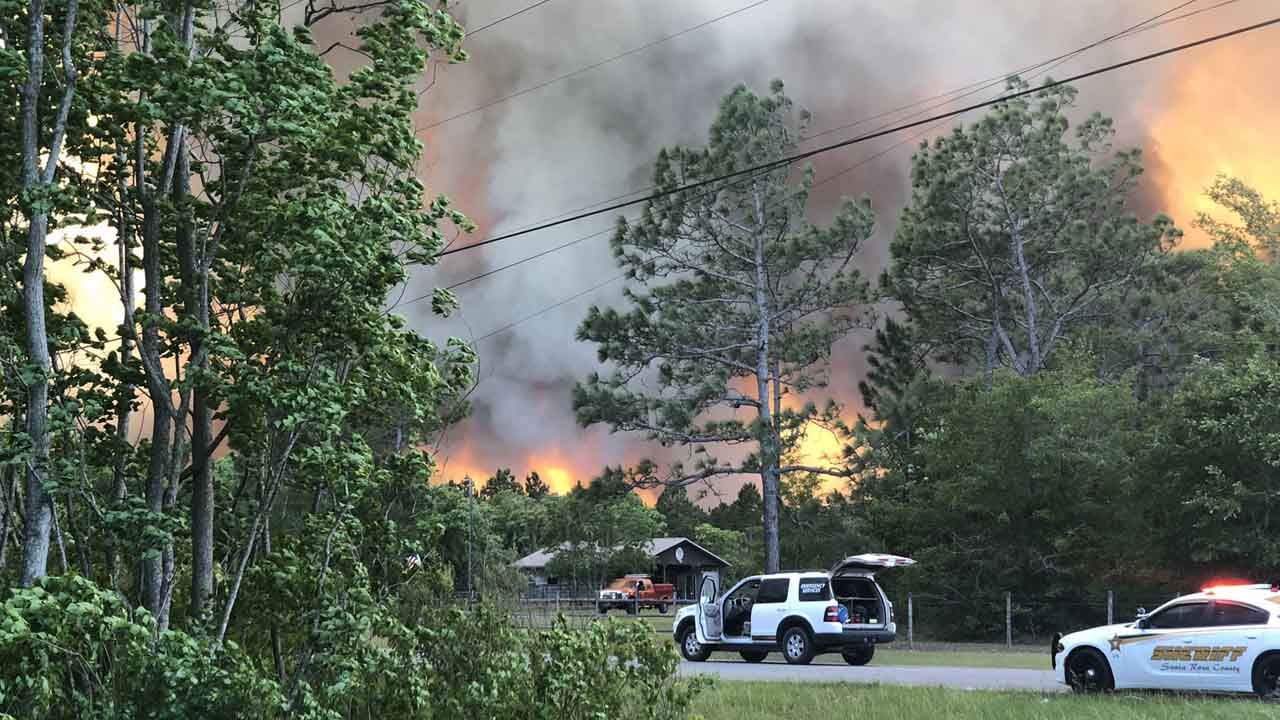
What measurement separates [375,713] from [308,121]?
341 centimetres

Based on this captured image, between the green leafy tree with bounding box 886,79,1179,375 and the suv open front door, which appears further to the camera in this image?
the green leafy tree with bounding box 886,79,1179,375

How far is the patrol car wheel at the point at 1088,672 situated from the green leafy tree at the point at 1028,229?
30.3m

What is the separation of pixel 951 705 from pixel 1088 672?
3384mm

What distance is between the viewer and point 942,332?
181 ft

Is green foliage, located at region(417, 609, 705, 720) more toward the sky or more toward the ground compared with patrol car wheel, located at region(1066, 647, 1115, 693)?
more toward the sky

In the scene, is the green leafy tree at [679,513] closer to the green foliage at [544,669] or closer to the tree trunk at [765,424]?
the tree trunk at [765,424]

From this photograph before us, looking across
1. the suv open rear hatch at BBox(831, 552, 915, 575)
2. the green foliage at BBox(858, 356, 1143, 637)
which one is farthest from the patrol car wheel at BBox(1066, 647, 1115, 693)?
the green foliage at BBox(858, 356, 1143, 637)

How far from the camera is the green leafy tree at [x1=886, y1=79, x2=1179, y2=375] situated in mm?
47219

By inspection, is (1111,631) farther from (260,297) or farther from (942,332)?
(942,332)

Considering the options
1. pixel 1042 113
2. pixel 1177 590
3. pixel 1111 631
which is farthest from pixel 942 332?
pixel 1111 631

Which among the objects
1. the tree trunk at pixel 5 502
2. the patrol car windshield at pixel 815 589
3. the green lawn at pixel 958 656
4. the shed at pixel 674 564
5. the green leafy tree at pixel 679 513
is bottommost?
the green lawn at pixel 958 656

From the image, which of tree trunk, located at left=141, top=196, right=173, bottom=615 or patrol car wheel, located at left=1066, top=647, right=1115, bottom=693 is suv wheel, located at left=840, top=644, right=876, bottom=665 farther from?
tree trunk, located at left=141, top=196, right=173, bottom=615

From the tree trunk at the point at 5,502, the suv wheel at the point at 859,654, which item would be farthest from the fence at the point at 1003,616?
the tree trunk at the point at 5,502

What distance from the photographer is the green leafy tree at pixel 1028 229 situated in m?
47.2
